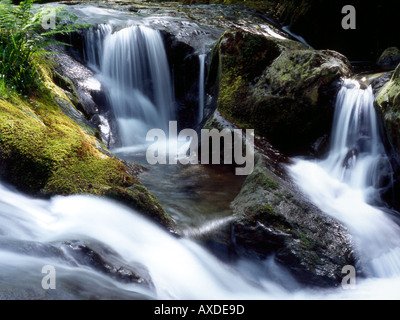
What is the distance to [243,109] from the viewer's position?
20.8 ft

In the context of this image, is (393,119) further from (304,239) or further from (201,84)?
(201,84)

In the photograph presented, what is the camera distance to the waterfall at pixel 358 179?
3.97 metres

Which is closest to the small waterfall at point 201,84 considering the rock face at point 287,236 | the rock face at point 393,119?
the rock face at point 393,119

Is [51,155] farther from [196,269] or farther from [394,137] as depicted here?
[394,137]

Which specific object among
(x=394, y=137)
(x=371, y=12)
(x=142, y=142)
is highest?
(x=371, y=12)

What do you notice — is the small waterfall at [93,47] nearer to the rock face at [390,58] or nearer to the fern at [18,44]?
the fern at [18,44]

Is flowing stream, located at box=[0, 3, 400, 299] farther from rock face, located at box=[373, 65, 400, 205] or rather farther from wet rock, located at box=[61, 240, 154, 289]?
rock face, located at box=[373, 65, 400, 205]

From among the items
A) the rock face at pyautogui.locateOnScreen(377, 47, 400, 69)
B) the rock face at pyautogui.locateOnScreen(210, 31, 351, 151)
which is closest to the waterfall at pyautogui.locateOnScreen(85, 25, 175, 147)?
the rock face at pyautogui.locateOnScreen(210, 31, 351, 151)

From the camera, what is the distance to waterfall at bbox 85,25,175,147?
8766mm

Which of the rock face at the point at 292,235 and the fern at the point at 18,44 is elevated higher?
the fern at the point at 18,44

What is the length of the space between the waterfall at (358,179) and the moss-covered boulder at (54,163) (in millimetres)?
2348

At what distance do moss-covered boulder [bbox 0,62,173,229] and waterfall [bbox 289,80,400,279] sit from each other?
2.35 meters
